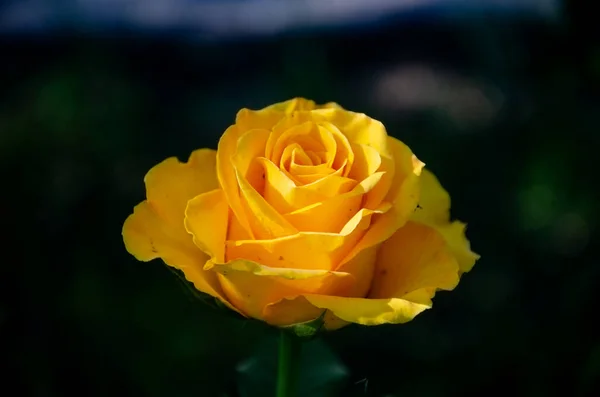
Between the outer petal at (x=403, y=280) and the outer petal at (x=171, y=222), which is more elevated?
the outer petal at (x=171, y=222)

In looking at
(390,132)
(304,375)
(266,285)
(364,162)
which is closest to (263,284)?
(266,285)

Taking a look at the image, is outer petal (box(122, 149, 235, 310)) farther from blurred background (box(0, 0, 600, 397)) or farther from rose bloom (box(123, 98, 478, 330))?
blurred background (box(0, 0, 600, 397))

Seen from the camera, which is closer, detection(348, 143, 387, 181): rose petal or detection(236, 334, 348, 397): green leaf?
detection(348, 143, 387, 181): rose petal

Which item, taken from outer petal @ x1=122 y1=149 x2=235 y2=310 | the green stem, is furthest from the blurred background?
outer petal @ x1=122 y1=149 x2=235 y2=310

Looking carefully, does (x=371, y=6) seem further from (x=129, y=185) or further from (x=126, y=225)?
(x=126, y=225)

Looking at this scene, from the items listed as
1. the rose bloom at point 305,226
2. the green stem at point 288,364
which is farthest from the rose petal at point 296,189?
the green stem at point 288,364

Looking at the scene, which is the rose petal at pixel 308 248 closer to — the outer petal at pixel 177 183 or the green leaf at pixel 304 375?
the outer petal at pixel 177 183

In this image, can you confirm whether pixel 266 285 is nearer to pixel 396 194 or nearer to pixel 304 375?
pixel 396 194
